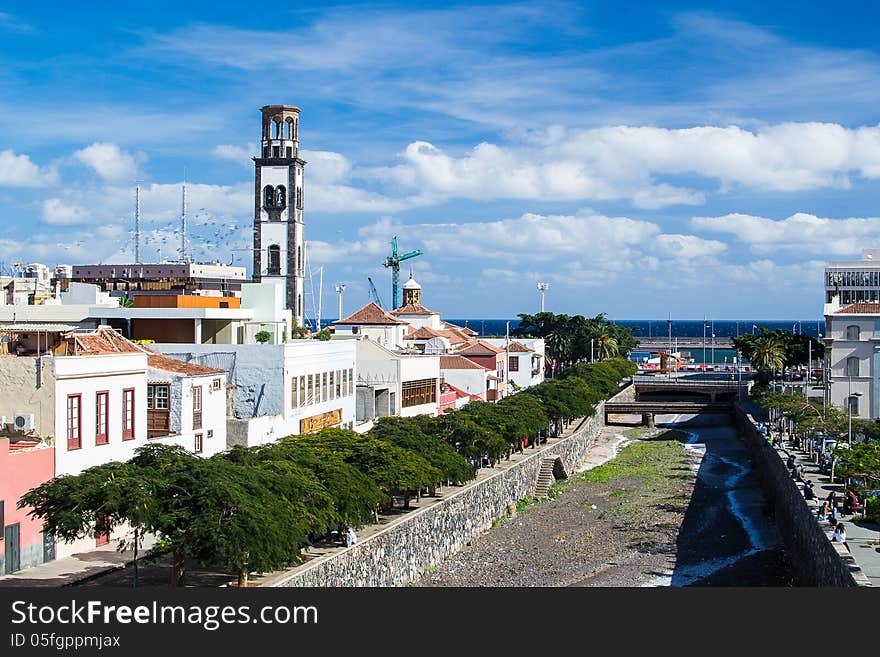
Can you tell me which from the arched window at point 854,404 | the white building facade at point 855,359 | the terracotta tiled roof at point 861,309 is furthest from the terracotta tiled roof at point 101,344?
the terracotta tiled roof at point 861,309

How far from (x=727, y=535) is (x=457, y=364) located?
38.1 meters

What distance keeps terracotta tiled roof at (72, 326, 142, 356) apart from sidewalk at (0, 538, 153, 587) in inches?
278

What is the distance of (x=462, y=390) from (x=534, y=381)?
30.0m

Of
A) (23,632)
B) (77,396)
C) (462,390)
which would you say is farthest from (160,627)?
(462,390)

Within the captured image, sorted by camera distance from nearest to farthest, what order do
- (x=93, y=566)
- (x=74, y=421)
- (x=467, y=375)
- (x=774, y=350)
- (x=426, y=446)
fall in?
(x=93, y=566) → (x=74, y=421) → (x=426, y=446) → (x=467, y=375) → (x=774, y=350)

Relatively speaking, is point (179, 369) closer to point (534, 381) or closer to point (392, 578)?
point (392, 578)

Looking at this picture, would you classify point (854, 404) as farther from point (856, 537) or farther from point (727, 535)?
point (856, 537)

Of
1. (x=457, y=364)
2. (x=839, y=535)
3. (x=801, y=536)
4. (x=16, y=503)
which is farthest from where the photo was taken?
(x=457, y=364)

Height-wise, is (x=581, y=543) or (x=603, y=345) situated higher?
(x=603, y=345)

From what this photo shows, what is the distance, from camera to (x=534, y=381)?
118750 millimetres

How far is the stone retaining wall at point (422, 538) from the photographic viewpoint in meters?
36.0

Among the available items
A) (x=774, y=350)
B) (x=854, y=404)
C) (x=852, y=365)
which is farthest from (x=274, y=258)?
(x=774, y=350)

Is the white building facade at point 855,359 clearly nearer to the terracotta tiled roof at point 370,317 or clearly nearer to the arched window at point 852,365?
the arched window at point 852,365

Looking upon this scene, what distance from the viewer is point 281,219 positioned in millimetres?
92625
